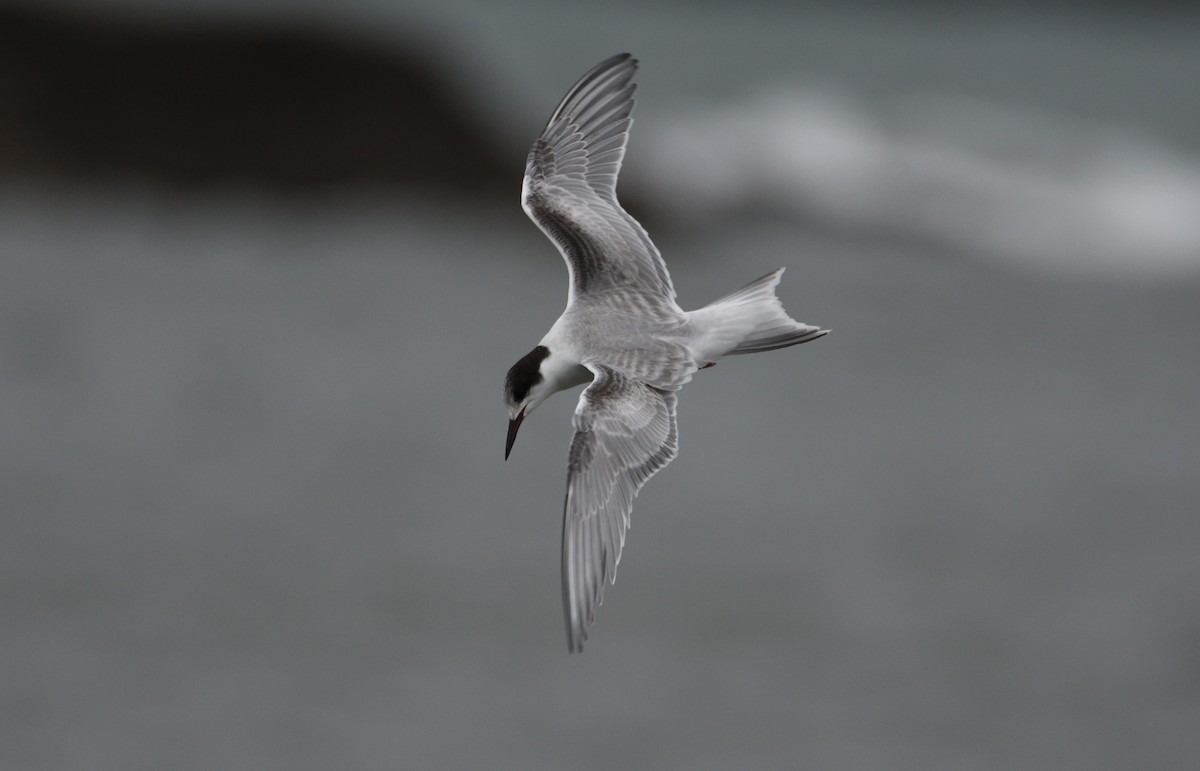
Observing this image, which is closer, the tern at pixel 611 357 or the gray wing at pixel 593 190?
the tern at pixel 611 357

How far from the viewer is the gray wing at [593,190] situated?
5688 millimetres

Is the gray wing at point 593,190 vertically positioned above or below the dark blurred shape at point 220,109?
below

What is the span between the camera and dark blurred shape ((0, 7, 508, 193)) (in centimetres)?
2500

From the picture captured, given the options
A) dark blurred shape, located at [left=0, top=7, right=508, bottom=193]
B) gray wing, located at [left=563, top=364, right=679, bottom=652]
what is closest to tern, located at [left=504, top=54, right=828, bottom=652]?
gray wing, located at [left=563, top=364, right=679, bottom=652]

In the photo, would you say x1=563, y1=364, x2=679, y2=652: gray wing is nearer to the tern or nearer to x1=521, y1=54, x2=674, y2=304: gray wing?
the tern

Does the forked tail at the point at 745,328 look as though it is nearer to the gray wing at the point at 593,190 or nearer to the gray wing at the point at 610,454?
the gray wing at the point at 610,454

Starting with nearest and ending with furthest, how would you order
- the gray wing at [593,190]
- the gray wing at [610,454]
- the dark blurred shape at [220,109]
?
the gray wing at [610,454] → the gray wing at [593,190] → the dark blurred shape at [220,109]

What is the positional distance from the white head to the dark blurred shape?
2113cm

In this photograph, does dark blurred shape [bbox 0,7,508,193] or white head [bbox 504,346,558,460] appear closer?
white head [bbox 504,346,558,460]

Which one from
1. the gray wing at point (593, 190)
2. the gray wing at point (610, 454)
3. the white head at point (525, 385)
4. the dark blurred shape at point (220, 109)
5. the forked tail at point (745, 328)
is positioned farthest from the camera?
the dark blurred shape at point (220, 109)

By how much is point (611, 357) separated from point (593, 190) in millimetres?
1196

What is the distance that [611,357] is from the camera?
5102 millimetres

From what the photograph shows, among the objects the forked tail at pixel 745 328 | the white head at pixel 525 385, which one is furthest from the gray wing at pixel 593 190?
the white head at pixel 525 385

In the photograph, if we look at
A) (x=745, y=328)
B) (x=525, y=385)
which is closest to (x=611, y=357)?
(x=525, y=385)
